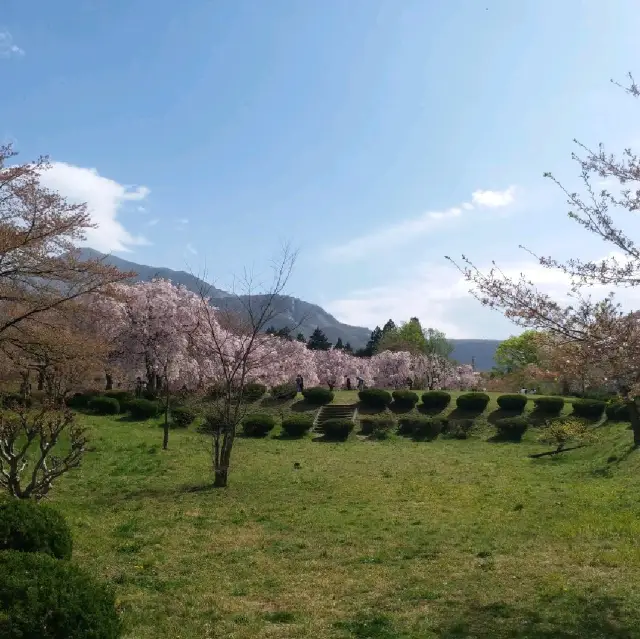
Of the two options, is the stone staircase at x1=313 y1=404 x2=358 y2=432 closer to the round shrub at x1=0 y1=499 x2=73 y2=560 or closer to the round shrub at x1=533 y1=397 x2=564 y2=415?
the round shrub at x1=533 y1=397 x2=564 y2=415

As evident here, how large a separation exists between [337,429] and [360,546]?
1677 cm

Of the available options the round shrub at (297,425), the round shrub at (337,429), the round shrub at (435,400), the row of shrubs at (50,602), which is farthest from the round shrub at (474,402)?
the row of shrubs at (50,602)

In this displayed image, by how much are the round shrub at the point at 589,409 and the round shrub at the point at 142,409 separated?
1978cm

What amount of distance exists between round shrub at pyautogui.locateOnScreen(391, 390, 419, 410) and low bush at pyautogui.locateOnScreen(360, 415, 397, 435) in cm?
412

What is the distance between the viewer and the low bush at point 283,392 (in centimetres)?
3278

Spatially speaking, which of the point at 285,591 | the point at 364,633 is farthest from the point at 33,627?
the point at 285,591

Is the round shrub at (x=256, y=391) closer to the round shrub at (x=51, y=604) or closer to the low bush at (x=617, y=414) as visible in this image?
the low bush at (x=617, y=414)

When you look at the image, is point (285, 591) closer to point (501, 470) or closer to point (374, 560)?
point (374, 560)

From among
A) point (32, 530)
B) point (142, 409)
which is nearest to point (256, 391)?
point (142, 409)

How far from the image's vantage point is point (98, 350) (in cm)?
1067

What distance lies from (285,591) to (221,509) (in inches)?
197

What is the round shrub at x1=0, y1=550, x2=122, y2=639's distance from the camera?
3414mm

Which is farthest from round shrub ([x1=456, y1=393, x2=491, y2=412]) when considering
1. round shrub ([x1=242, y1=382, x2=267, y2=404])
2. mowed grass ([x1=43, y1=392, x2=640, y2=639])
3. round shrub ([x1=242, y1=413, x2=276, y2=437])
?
mowed grass ([x1=43, y1=392, x2=640, y2=639])

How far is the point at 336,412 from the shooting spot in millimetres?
30625
